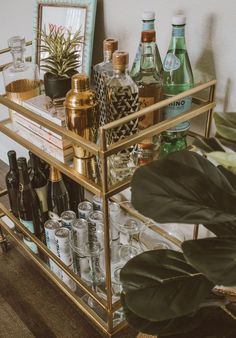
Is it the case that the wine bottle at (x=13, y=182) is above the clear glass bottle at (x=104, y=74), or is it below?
below

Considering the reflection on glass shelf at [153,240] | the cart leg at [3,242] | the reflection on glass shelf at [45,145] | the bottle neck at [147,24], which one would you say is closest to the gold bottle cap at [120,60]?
the bottle neck at [147,24]

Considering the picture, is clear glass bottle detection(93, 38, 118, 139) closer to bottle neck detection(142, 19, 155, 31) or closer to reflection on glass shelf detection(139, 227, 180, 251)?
bottle neck detection(142, 19, 155, 31)

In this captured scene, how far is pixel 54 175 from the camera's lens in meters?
1.17

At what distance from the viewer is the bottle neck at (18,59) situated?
1107 millimetres

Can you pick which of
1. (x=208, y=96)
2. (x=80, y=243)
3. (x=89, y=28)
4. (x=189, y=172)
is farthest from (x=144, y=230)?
(x=189, y=172)

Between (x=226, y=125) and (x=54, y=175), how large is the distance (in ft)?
2.16

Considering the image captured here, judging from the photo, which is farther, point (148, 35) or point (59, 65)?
point (59, 65)

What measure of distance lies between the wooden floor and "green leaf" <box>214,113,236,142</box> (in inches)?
28.6

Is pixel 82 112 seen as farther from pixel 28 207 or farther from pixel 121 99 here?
pixel 28 207

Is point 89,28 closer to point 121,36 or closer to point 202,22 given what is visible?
point 121,36

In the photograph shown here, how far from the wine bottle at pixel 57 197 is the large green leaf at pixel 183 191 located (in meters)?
0.69

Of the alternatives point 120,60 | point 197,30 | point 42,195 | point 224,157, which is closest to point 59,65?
point 120,60

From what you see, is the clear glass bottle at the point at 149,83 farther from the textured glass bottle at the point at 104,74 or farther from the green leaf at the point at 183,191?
the green leaf at the point at 183,191

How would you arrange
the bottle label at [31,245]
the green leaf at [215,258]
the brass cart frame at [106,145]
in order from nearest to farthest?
the green leaf at [215,258]
the brass cart frame at [106,145]
the bottle label at [31,245]
